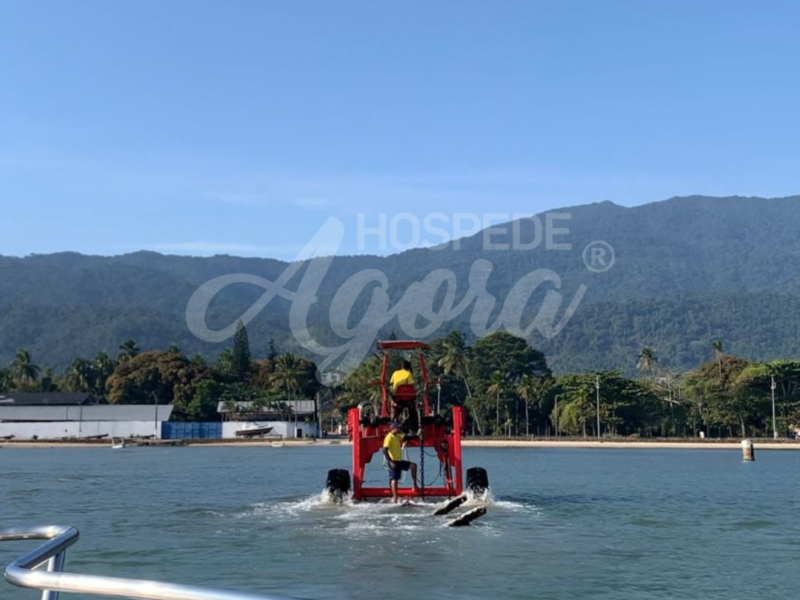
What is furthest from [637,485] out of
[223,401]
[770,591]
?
[223,401]

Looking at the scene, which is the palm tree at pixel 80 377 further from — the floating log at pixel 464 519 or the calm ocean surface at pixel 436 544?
the floating log at pixel 464 519

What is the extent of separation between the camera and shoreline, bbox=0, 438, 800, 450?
121 m

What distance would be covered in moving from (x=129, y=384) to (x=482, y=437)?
2559 inches

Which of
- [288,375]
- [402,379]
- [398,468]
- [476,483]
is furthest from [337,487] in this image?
[288,375]

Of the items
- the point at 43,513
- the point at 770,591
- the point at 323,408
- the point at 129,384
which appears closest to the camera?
the point at 770,591

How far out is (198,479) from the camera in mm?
46656

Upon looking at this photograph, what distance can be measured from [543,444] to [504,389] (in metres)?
25.1

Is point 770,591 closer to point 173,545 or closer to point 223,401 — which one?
A: point 173,545

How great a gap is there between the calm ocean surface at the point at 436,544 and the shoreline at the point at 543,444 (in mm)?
88195

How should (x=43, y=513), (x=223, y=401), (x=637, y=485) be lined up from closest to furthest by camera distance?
1. (x=43, y=513)
2. (x=637, y=485)
3. (x=223, y=401)

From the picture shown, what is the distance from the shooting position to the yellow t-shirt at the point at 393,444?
27.4 m

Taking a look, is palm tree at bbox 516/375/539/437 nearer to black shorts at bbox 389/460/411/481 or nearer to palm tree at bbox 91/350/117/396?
palm tree at bbox 91/350/117/396

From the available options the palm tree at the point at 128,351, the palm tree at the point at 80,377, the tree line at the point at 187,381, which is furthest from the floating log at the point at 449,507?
the palm tree at the point at 128,351

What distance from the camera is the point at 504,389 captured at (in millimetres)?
153125
